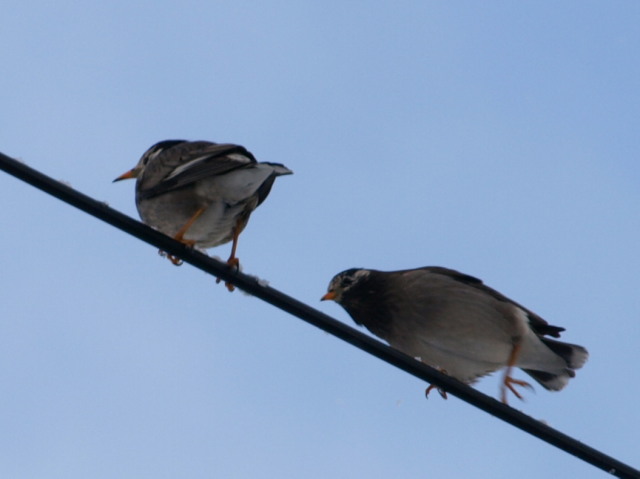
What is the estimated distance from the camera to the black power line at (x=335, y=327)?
166 inches

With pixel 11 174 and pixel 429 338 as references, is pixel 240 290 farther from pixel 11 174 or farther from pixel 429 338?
pixel 429 338

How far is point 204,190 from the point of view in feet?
21.3

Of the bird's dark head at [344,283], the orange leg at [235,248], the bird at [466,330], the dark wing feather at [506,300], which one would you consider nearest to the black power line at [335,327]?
the orange leg at [235,248]

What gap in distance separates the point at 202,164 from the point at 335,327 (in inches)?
84.4

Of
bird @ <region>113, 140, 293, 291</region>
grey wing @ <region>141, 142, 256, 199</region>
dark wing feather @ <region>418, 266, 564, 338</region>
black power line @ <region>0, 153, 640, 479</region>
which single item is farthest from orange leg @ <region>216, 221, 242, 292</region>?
dark wing feather @ <region>418, 266, 564, 338</region>

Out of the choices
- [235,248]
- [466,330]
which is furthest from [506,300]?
[235,248]

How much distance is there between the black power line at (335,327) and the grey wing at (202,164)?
1560 mm

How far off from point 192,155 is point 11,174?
8.61 ft

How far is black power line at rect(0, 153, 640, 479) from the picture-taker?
4.21 metres

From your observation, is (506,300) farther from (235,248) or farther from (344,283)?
(235,248)

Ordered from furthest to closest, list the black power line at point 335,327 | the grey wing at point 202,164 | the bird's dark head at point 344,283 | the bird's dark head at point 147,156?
the bird's dark head at point 344,283, the bird's dark head at point 147,156, the grey wing at point 202,164, the black power line at point 335,327

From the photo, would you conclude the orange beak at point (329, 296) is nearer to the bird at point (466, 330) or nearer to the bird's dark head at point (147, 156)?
the bird at point (466, 330)

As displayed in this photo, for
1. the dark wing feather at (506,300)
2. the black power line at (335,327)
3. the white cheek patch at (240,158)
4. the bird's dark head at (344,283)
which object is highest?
the dark wing feather at (506,300)

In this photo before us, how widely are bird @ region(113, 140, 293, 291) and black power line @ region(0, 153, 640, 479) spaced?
1500mm
